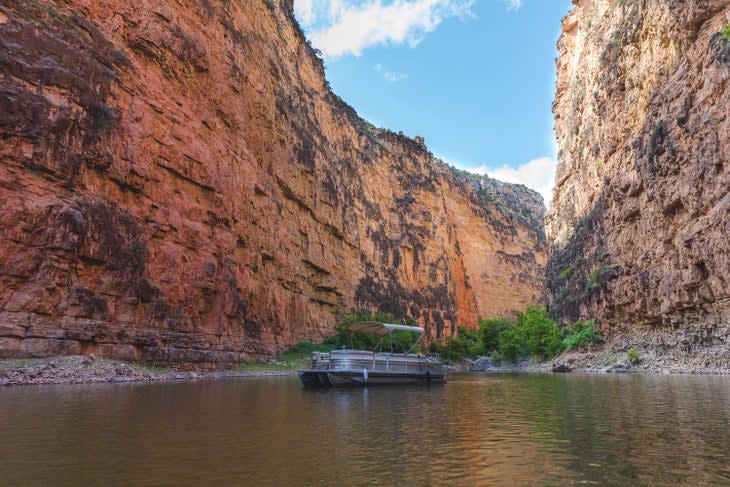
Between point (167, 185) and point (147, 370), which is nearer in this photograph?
point (147, 370)

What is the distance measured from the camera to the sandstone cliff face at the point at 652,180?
30.8 metres

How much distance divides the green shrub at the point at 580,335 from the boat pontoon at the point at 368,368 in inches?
1031

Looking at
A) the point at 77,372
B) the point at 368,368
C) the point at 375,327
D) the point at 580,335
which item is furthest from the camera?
the point at 580,335

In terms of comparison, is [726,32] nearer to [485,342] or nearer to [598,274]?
[598,274]

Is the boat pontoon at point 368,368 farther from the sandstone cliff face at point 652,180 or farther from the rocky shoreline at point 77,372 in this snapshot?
the sandstone cliff face at point 652,180

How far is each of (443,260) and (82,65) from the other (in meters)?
72.1

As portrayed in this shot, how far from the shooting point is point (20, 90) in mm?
22312

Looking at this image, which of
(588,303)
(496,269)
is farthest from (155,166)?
(496,269)

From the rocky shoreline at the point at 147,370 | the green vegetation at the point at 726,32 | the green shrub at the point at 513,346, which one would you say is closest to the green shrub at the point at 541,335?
the green shrub at the point at 513,346

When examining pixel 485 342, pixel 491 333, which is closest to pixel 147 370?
pixel 491 333

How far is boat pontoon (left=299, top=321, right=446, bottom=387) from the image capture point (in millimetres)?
23844

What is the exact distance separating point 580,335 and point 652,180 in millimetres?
17771

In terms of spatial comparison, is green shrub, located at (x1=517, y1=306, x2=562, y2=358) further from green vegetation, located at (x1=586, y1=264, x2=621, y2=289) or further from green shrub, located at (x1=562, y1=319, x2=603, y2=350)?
green vegetation, located at (x1=586, y1=264, x2=621, y2=289)

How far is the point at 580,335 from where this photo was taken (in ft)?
166
